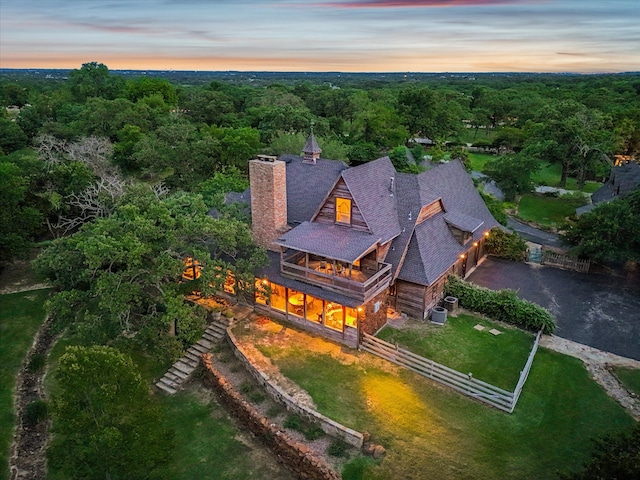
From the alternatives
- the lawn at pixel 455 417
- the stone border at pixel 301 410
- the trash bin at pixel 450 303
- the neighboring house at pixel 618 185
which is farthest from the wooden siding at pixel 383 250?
the neighboring house at pixel 618 185

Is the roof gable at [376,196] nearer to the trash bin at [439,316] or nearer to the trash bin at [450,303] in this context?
the trash bin at [439,316]

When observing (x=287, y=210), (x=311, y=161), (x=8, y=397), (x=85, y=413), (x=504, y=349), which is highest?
(x=311, y=161)

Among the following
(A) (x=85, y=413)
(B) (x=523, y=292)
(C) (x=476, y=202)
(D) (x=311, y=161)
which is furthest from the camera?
(C) (x=476, y=202)

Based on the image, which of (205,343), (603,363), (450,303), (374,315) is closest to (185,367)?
(205,343)

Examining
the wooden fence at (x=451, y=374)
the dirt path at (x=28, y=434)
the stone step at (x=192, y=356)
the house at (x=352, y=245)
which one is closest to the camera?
the dirt path at (x=28, y=434)

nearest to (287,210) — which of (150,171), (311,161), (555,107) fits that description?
(311,161)

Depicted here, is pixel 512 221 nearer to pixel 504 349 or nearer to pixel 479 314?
pixel 479 314

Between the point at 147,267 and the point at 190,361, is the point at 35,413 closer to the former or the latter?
the point at 190,361
